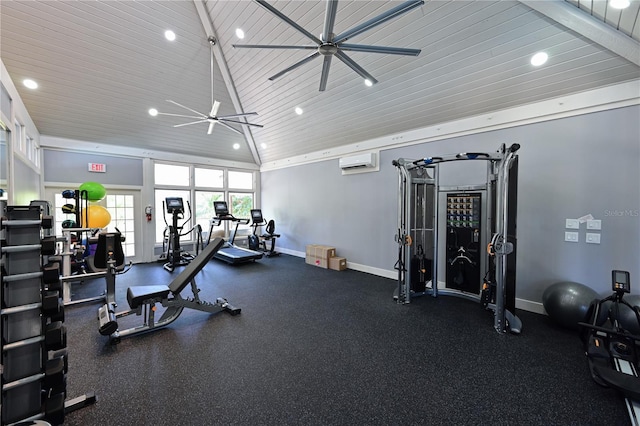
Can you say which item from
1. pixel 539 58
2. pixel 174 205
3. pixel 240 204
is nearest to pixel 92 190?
pixel 174 205

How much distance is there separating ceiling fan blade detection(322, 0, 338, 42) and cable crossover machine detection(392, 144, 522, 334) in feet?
6.42

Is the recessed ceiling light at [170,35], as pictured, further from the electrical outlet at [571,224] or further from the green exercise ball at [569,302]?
the green exercise ball at [569,302]

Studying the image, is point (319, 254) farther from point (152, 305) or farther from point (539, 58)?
point (539, 58)

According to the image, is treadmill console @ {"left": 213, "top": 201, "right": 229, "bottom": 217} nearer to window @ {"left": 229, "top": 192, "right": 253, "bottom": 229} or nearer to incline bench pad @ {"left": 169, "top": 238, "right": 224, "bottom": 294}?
window @ {"left": 229, "top": 192, "right": 253, "bottom": 229}

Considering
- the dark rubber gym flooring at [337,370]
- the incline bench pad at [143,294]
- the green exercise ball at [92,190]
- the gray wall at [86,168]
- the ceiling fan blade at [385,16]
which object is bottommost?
the dark rubber gym flooring at [337,370]

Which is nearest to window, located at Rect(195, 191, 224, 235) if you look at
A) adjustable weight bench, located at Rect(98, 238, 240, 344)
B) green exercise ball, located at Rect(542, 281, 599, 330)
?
adjustable weight bench, located at Rect(98, 238, 240, 344)

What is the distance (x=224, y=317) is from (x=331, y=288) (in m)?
1.89

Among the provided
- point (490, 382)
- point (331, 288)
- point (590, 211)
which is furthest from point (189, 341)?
point (590, 211)

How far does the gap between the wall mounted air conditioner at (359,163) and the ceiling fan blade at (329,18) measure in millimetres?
3128

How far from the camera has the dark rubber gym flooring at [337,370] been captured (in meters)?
1.84

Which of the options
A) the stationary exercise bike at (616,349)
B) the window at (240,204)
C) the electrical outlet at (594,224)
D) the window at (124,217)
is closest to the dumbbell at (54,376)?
the stationary exercise bike at (616,349)

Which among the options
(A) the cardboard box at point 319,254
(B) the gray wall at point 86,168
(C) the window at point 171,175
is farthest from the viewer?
(C) the window at point 171,175

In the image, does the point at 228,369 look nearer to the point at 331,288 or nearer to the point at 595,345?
the point at 331,288

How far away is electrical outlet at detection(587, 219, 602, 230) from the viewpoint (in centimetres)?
314
